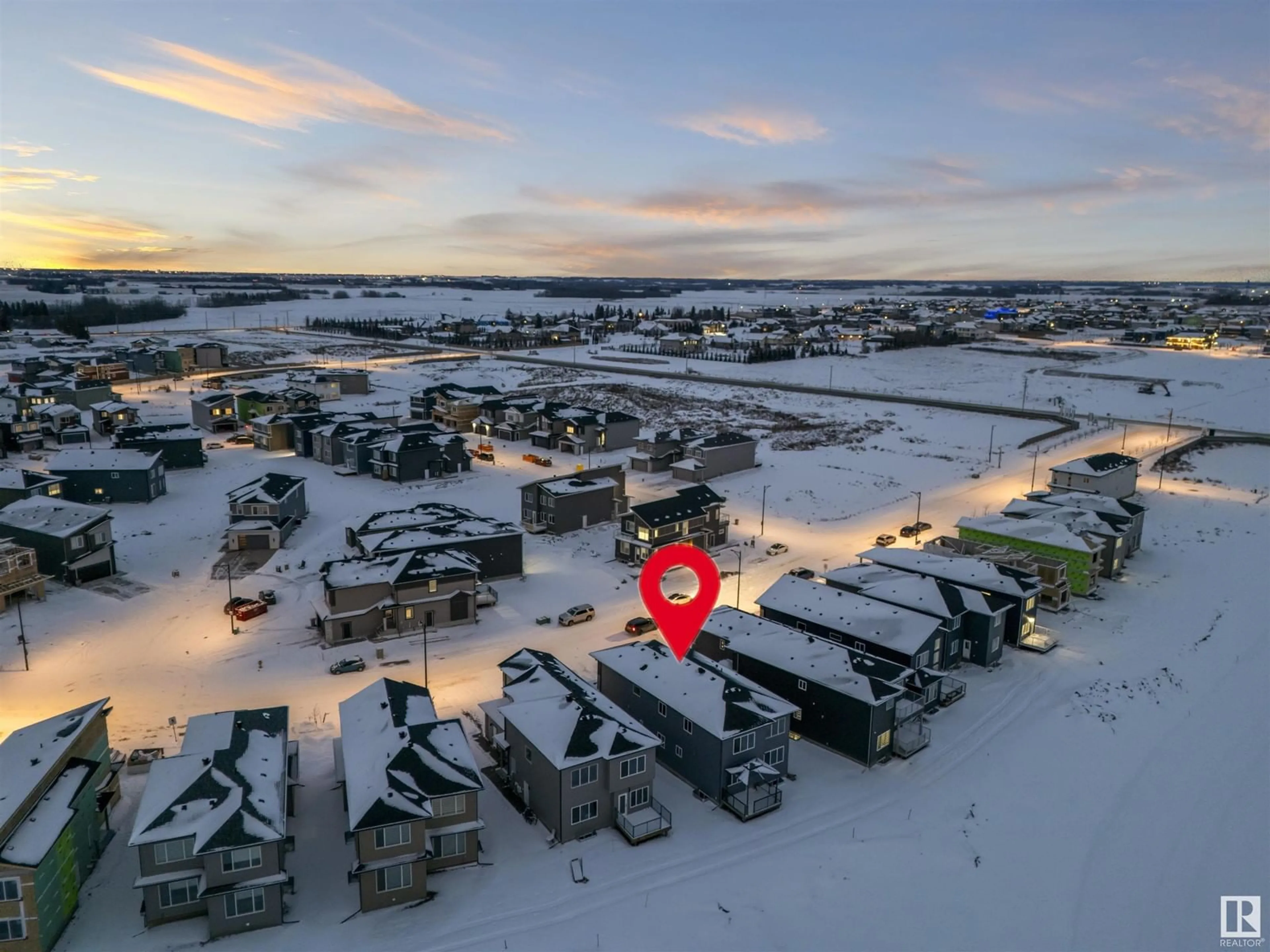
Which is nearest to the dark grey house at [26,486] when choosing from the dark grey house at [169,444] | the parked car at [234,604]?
the dark grey house at [169,444]

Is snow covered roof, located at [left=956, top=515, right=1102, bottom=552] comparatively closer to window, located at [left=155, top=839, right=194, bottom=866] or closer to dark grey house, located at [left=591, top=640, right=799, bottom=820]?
dark grey house, located at [left=591, top=640, right=799, bottom=820]

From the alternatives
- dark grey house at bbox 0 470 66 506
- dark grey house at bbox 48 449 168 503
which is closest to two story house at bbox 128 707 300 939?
dark grey house at bbox 0 470 66 506

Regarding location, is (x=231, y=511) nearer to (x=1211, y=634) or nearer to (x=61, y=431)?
(x=61, y=431)

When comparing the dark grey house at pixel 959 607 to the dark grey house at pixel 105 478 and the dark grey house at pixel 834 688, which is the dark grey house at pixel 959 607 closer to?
the dark grey house at pixel 834 688

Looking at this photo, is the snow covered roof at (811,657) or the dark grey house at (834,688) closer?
the dark grey house at (834,688)

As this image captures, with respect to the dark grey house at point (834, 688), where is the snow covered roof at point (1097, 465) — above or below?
above

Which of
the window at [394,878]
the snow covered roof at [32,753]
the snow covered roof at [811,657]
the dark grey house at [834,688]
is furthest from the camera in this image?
the snow covered roof at [811,657]
